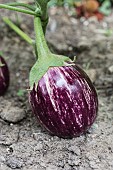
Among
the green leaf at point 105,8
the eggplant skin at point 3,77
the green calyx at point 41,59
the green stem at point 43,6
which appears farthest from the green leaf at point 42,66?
the green leaf at point 105,8

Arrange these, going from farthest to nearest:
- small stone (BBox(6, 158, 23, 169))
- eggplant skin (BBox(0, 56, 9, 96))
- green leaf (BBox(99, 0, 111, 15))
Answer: green leaf (BBox(99, 0, 111, 15))
eggplant skin (BBox(0, 56, 9, 96))
small stone (BBox(6, 158, 23, 169))

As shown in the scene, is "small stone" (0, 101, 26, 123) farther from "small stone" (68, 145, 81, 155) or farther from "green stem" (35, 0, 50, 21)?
"green stem" (35, 0, 50, 21)

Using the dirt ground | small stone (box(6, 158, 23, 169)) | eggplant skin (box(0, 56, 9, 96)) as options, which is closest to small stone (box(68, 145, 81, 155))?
the dirt ground

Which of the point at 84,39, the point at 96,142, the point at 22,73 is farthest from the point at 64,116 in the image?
the point at 84,39

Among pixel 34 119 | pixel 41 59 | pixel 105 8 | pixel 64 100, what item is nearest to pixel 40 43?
pixel 41 59

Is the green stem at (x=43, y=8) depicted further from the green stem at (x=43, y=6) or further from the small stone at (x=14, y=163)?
the small stone at (x=14, y=163)

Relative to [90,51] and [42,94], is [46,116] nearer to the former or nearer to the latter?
[42,94]
